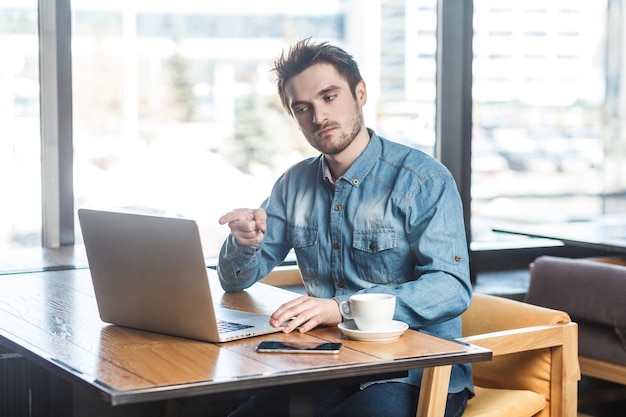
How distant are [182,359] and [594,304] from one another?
1711 millimetres

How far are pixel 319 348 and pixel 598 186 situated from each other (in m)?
2.80

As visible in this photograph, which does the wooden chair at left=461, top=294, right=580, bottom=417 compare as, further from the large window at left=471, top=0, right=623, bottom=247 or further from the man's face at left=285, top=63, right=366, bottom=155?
the large window at left=471, top=0, right=623, bottom=247

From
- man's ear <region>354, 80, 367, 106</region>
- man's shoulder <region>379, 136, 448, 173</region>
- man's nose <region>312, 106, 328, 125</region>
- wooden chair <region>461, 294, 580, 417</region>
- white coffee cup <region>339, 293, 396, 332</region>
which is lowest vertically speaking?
wooden chair <region>461, 294, 580, 417</region>

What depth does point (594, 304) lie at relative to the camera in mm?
3010

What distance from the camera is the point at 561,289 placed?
312cm

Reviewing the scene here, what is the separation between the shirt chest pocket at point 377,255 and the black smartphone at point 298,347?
1.85 ft

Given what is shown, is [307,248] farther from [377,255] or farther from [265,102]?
[265,102]

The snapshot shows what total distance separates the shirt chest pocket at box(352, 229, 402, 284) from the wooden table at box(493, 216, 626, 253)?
1.20 metres

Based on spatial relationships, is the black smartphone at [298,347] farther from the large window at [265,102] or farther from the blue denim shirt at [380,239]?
the large window at [265,102]

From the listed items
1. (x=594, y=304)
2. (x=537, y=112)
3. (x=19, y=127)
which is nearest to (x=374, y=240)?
(x=594, y=304)

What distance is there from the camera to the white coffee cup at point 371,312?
185 centimetres

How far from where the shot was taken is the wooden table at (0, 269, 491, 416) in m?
1.56

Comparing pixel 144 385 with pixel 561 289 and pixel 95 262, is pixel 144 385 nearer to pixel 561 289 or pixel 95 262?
pixel 95 262

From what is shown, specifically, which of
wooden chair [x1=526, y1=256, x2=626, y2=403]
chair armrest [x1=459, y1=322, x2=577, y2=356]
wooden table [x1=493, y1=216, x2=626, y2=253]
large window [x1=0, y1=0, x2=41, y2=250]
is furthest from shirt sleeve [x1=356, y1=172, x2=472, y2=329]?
large window [x1=0, y1=0, x2=41, y2=250]
